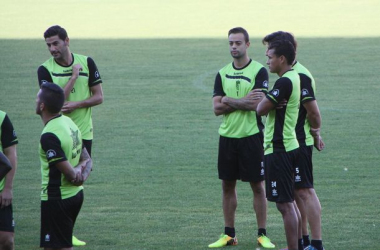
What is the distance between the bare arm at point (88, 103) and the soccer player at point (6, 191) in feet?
6.34

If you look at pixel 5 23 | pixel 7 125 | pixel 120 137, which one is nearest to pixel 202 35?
pixel 5 23

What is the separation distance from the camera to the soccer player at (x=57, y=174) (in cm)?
679

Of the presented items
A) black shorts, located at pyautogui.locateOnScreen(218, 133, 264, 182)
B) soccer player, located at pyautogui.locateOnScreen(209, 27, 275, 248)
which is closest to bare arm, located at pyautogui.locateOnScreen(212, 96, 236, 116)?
soccer player, located at pyautogui.locateOnScreen(209, 27, 275, 248)

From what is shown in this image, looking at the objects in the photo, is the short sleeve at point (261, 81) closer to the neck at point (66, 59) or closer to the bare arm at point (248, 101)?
the bare arm at point (248, 101)

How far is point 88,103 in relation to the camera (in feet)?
30.3

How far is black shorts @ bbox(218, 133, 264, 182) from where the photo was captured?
9.04 m

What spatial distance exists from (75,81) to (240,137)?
2088mm

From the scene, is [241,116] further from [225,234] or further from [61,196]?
[61,196]

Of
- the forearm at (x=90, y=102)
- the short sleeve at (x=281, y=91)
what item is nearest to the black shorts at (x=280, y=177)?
the short sleeve at (x=281, y=91)

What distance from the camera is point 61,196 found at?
6906 millimetres

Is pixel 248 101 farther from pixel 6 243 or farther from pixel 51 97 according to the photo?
pixel 6 243

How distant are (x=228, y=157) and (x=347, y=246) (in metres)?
1.71

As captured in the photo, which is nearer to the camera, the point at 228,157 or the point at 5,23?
the point at 228,157

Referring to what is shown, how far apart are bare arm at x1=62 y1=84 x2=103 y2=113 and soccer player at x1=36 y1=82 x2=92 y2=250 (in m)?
2.12
